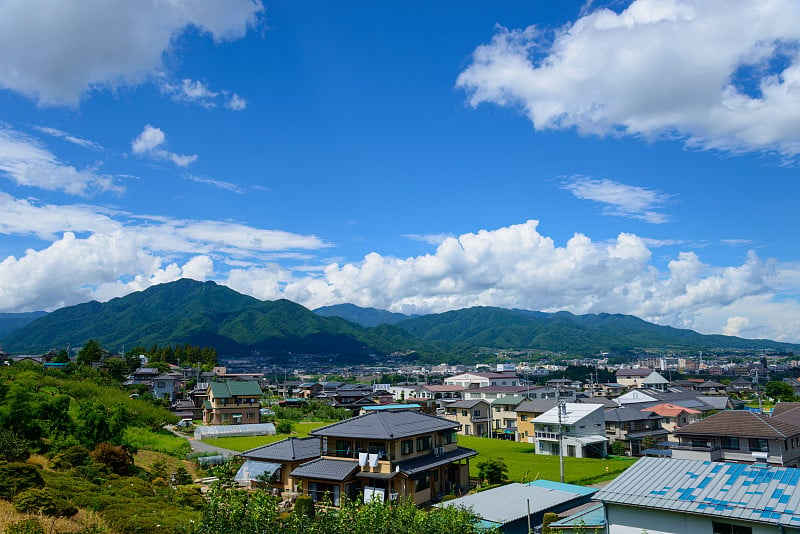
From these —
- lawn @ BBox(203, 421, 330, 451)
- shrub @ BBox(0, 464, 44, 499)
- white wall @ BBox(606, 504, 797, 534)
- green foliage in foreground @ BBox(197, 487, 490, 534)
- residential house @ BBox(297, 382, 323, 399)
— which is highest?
green foliage in foreground @ BBox(197, 487, 490, 534)

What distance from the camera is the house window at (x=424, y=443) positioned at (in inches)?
1054

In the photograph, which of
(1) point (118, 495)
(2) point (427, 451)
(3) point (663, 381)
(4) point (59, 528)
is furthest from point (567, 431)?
(3) point (663, 381)

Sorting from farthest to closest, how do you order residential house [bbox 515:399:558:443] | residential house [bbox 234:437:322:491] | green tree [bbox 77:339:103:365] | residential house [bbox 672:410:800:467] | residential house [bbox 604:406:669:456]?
green tree [bbox 77:339:103:365]
residential house [bbox 515:399:558:443]
residential house [bbox 604:406:669:456]
residential house [bbox 234:437:322:491]
residential house [bbox 672:410:800:467]

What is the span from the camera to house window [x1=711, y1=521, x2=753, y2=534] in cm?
1262

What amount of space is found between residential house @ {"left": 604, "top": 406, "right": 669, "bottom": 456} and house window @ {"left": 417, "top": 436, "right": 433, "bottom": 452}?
26374mm

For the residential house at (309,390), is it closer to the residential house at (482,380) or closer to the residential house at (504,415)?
the residential house at (482,380)

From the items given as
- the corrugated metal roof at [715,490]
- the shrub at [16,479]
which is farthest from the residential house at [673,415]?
the shrub at [16,479]

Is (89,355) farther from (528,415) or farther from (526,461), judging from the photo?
(526,461)

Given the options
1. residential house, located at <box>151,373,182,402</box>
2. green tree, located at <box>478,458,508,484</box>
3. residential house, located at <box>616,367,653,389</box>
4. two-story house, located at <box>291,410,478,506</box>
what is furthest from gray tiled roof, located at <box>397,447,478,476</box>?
residential house, located at <box>616,367,653,389</box>

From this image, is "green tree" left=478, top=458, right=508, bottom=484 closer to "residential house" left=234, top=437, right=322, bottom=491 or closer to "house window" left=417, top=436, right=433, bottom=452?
"house window" left=417, top=436, right=433, bottom=452

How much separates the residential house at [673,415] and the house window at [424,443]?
3486 centimetres

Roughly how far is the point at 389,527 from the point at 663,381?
304ft

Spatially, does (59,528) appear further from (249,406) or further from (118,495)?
(249,406)

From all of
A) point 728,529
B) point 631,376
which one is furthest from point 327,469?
point 631,376
